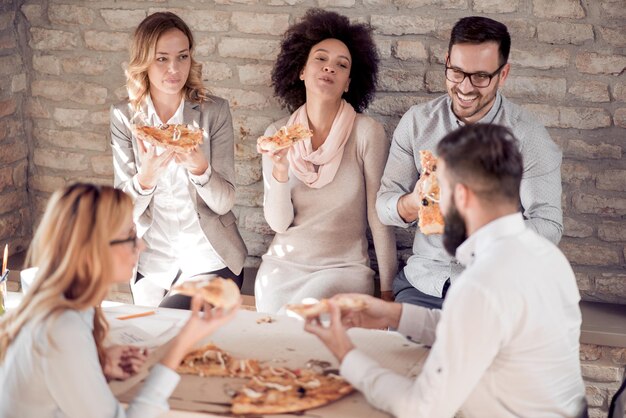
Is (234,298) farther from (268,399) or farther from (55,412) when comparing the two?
(55,412)

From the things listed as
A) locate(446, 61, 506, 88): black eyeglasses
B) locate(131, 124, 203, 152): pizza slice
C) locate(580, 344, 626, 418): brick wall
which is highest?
locate(446, 61, 506, 88): black eyeglasses

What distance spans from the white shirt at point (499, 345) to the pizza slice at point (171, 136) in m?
1.60

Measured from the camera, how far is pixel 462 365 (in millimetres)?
2104

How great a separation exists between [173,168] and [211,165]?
185 mm

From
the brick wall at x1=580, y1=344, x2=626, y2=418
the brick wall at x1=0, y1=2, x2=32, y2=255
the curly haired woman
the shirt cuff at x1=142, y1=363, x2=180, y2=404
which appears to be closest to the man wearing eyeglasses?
the curly haired woman

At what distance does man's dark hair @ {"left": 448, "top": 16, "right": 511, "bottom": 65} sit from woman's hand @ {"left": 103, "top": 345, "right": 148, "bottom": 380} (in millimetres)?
1968

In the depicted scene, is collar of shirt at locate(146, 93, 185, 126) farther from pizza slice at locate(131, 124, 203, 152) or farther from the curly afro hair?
the curly afro hair

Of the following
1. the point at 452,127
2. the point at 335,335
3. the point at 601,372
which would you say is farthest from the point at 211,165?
the point at 601,372

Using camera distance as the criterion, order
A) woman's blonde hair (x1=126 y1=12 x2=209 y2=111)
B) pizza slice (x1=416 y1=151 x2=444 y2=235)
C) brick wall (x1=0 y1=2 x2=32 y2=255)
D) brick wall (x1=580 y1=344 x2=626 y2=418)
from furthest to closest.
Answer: brick wall (x1=0 y1=2 x2=32 y2=255) < brick wall (x1=580 y1=344 x2=626 y2=418) < woman's blonde hair (x1=126 y1=12 x2=209 y2=111) < pizza slice (x1=416 y1=151 x2=444 y2=235)

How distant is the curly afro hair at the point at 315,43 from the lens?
13.6ft

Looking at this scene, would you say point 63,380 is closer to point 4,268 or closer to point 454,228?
point 4,268

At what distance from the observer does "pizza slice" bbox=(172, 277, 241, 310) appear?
2.36m

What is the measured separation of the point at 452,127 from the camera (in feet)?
12.5

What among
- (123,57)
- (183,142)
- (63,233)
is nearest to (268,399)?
(63,233)
